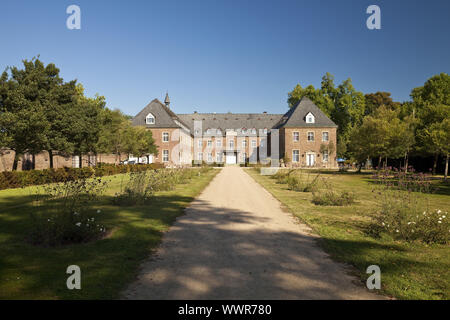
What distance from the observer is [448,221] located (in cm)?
744

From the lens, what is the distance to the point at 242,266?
4.93 metres

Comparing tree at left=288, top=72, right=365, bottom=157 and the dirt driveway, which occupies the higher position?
tree at left=288, top=72, right=365, bottom=157

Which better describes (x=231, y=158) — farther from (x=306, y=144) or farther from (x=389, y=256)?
(x=389, y=256)

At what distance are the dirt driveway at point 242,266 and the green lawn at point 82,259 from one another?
365mm

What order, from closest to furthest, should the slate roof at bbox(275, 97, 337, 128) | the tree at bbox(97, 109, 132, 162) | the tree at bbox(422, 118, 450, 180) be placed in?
the tree at bbox(422, 118, 450, 180)
the tree at bbox(97, 109, 132, 162)
the slate roof at bbox(275, 97, 337, 128)

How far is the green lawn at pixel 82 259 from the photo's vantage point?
3.97 m

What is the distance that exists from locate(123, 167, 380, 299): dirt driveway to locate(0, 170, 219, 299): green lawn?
365mm

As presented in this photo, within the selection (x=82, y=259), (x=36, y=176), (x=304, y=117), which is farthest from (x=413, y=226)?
(x=304, y=117)

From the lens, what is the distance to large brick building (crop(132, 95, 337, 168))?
49281 millimetres

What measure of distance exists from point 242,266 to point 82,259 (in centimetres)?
284

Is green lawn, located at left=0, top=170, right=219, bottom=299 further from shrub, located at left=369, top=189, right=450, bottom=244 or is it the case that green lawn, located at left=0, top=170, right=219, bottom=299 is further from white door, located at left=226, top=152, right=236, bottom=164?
white door, located at left=226, top=152, right=236, bottom=164

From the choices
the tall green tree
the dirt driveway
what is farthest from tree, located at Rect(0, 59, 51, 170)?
the tall green tree
